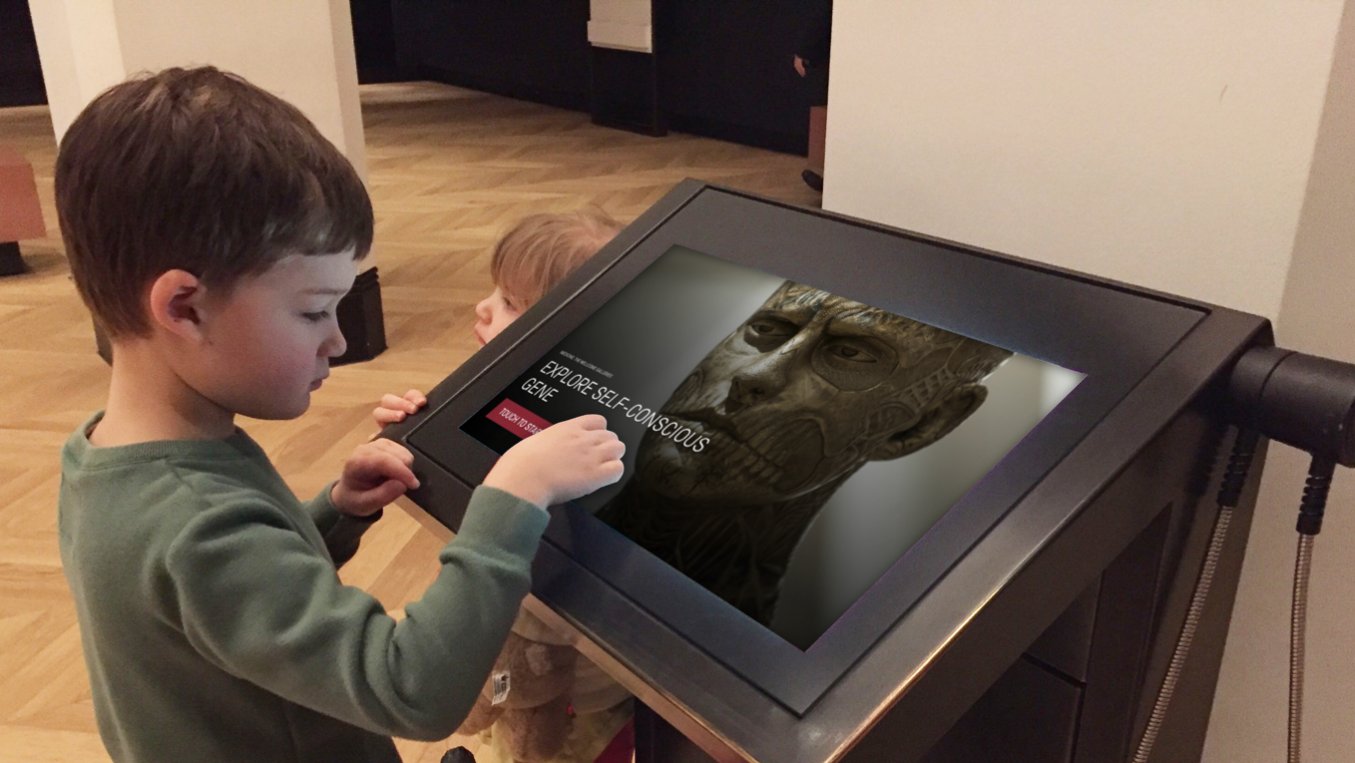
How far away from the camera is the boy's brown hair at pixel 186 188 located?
66cm

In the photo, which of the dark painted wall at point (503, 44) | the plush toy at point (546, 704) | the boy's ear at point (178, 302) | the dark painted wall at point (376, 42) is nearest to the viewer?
the boy's ear at point (178, 302)

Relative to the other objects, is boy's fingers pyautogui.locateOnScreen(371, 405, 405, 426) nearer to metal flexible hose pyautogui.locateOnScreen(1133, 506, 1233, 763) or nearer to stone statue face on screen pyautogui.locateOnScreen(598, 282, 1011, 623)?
stone statue face on screen pyautogui.locateOnScreen(598, 282, 1011, 623)

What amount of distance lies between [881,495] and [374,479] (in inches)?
17.4

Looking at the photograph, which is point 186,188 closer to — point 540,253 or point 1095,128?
point 540,253

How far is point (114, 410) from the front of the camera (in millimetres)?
737

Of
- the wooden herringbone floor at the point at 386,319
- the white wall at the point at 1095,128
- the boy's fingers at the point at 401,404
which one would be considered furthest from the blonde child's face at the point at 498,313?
the wooden herringbone floor at the point at 386,319

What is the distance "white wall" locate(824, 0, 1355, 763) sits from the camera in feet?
2.36

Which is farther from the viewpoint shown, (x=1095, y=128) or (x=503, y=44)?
(x=503, y=44)

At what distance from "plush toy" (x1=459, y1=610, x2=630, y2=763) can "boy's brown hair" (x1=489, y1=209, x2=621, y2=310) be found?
0.33 metres

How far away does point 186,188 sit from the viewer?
0.66 metres

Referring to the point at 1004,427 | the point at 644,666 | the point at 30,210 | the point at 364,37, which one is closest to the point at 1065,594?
the point at 1004,427

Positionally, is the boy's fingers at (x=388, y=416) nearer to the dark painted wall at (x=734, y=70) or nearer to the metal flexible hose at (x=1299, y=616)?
the metal flexible hose at (x=1299, y=616)

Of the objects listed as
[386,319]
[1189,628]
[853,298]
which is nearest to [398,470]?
[853,298]

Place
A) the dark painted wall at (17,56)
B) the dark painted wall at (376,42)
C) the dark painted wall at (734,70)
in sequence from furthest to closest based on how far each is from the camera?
the dark painted wall at (376,42)
the dark painted wall at (17,56)
the dark painted wall at (734,70)
